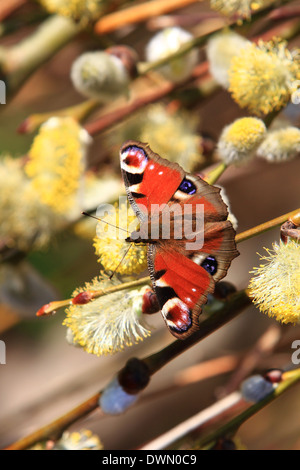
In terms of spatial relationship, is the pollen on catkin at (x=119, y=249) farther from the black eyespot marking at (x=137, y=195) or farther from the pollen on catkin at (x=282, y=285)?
the pollen on catkin at (x=282, y=285)

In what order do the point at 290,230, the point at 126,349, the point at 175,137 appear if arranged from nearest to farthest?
1. the point at 290,230
2. the point at 175,137
3. the point at 126,349

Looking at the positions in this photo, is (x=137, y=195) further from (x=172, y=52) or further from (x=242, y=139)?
(x=172, y=52)

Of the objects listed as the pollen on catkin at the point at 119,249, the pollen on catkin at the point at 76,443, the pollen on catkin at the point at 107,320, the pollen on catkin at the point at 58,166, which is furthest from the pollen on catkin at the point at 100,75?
the pollen on catkin at the point at 76,443

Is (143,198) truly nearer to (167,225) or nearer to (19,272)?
(167,225)

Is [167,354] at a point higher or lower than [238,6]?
lower

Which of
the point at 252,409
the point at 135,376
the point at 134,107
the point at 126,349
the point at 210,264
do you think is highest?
the point at 134,107

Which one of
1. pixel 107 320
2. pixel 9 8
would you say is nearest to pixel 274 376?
pixel 107 320
